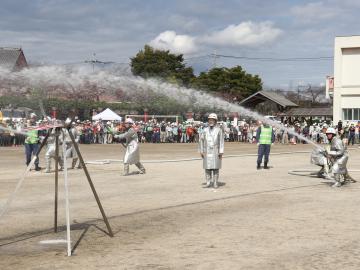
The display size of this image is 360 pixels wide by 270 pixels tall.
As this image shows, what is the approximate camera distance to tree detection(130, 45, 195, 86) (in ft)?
151

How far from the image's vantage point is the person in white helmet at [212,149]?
42.1 ft

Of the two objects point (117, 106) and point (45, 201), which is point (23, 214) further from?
point (117, 106)

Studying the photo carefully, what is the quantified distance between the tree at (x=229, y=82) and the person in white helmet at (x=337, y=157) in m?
38.1

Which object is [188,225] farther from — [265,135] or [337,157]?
[265,135]

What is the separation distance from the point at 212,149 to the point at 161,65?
33.9 m

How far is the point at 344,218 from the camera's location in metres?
9.07

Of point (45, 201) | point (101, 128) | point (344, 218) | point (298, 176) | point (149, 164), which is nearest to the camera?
point (344, 218)

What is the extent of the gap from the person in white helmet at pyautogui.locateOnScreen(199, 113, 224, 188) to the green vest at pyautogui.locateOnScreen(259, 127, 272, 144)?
5083 mm

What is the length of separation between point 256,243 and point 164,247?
1.24m

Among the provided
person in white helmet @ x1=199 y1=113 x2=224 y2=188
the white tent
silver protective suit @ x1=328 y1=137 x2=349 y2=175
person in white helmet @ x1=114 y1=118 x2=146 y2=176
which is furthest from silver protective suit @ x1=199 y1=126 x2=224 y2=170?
the white tent

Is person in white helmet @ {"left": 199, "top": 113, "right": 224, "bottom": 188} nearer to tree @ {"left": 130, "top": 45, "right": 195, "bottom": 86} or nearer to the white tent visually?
the white tent

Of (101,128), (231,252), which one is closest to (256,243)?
(231,252)

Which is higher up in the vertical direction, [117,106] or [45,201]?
[117,106]

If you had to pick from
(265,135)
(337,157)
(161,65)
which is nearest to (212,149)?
(337,157)
